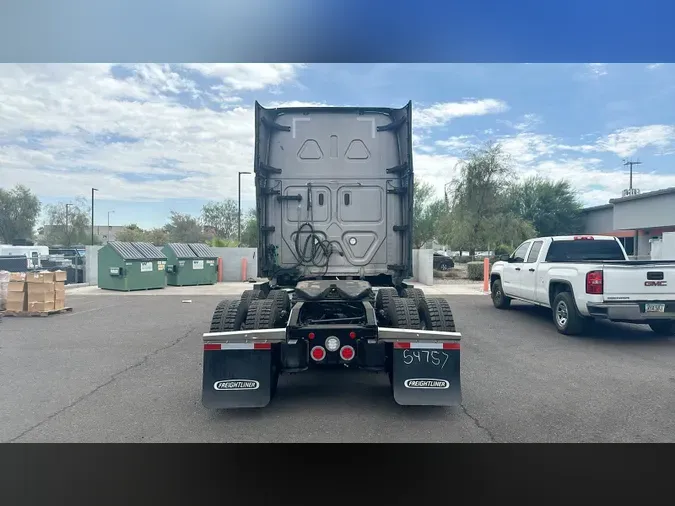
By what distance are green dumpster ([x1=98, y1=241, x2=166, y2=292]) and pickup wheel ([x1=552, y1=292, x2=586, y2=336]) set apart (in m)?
14.4

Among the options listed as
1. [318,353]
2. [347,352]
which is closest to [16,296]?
[318,353]

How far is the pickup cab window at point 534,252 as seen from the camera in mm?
10133

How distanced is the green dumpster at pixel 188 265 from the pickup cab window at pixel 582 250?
1470cm

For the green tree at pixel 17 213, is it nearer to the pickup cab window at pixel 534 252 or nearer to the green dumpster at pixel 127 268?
the green dumpster at pixel 127 268

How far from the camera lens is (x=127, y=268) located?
54.3 ft

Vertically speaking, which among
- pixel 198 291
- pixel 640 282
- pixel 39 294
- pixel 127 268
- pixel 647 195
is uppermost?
pixel 647 195

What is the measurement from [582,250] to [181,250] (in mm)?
15497

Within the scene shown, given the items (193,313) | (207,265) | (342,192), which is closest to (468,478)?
(342,192)

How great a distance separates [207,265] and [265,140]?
15045 millimetres

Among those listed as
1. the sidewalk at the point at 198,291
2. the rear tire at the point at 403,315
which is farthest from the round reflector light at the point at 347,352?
the sidewalk at the point at 198,291

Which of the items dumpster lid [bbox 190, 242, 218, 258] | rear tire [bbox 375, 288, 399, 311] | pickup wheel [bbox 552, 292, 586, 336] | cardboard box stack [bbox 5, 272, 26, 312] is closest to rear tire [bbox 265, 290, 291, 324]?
rear tire [bbox 375, 288, 399, 311]

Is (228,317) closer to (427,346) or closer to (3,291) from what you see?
(427,346)
